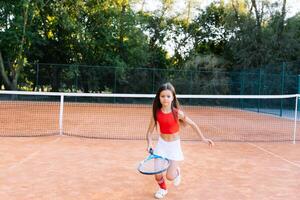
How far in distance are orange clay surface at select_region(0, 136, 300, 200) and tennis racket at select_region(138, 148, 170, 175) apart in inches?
17.4

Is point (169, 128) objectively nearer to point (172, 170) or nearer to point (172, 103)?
point (172, 103)

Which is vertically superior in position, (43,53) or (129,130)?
(43,53)

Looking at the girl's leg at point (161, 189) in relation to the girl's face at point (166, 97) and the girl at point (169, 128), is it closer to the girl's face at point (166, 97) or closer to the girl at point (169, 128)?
the girl at point (169, 128)

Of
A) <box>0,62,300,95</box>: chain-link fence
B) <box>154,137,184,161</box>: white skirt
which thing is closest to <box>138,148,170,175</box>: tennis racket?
<box>154,137,184,161</box>: white skirt

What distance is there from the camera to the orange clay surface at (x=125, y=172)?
4.84 metres

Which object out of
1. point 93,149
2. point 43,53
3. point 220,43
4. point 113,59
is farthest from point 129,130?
point 220,43

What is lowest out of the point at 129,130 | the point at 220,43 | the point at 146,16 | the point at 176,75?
the point at 129,130

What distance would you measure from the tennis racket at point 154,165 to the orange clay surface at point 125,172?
0.44 meters

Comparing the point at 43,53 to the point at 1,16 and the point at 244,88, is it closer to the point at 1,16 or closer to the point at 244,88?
the point at 1,16

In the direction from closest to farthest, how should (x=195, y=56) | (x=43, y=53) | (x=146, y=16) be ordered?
(x=43, y=53)
(x=195, y=56)
(x=146, y=16)

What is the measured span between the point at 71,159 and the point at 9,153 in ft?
4.07

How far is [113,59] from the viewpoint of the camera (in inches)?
1092

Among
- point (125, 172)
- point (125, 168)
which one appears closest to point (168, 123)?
point (125, 172)

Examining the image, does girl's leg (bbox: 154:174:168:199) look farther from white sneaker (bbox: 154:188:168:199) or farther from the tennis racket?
the tennis racket
